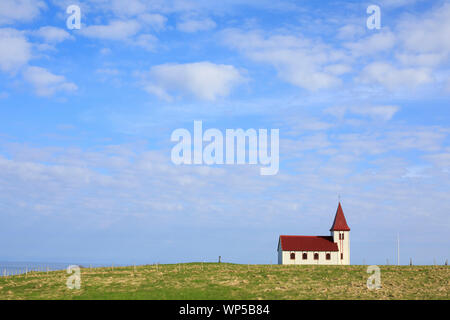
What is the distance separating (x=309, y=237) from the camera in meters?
91.9

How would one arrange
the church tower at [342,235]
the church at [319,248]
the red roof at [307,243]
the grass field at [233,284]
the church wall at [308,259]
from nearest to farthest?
the grass field at [233,284]
the church wall at [308,259]
the church at [319,248]
the red roof at [307,243]
the church tower at [342,235]

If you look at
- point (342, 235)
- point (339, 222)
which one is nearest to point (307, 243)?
point (342, 235)

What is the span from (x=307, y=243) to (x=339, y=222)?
844 cm

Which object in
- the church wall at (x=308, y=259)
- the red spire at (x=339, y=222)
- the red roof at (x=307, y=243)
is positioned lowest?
the church wall at (x=308, y=259)

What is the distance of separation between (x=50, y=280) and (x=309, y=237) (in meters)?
51.2

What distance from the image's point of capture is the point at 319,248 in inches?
3487

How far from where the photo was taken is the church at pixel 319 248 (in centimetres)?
8788

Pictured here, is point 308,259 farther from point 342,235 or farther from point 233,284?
point 233,284

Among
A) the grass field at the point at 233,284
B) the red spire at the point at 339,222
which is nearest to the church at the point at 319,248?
the red spire at the point at 339,222

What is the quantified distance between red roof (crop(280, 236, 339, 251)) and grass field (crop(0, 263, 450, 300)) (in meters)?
13.3

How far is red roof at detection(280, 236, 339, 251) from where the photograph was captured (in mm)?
88312

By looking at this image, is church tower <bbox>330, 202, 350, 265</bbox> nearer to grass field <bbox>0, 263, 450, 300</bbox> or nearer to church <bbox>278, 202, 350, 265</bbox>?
church <bbox>278, 202, 350, 265</bbox>

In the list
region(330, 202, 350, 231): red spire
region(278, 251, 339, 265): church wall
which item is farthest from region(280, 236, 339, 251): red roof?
region(330, 202, 350, 231): red spire

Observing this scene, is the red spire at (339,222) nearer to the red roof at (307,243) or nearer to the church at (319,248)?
the church at (319,248)
